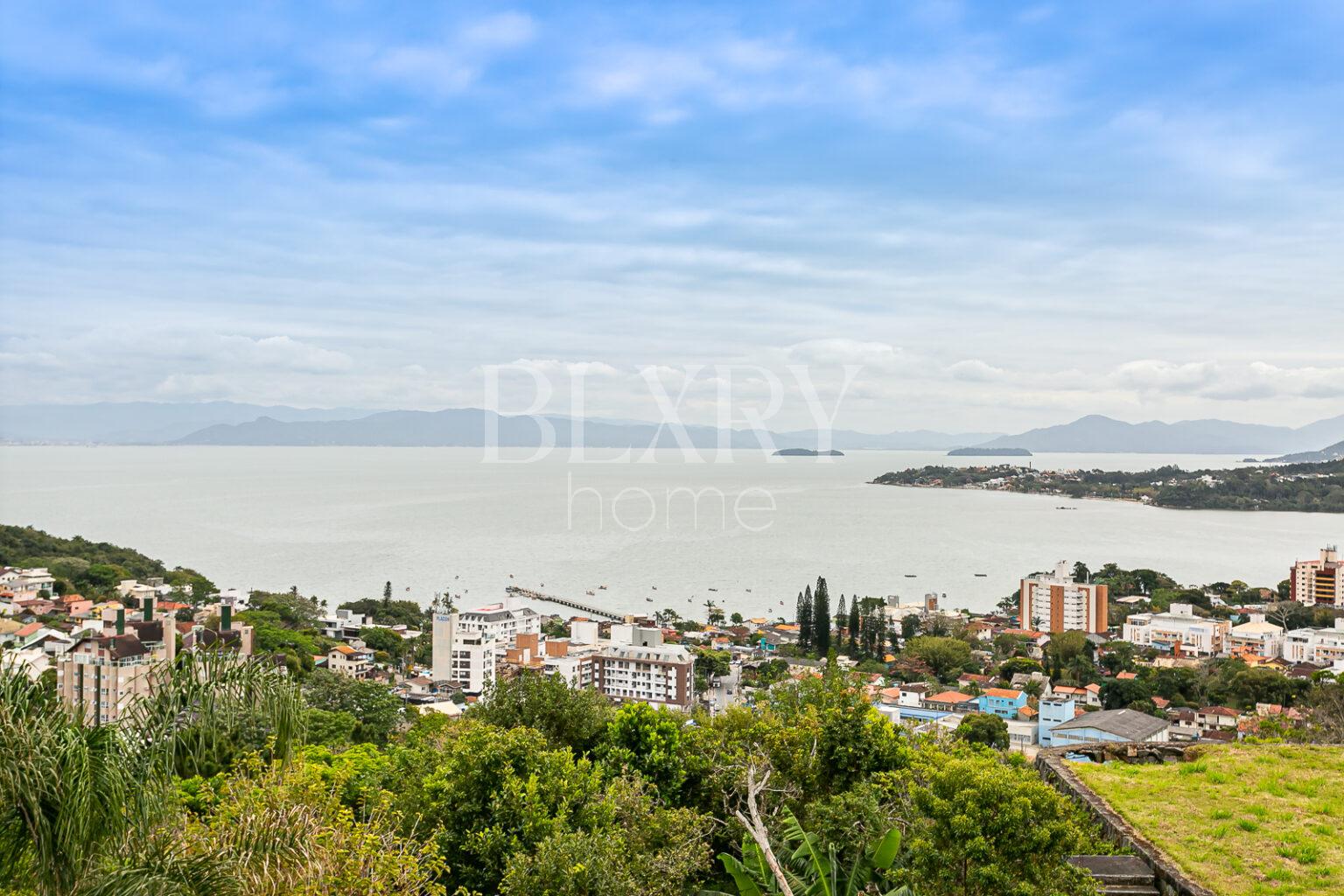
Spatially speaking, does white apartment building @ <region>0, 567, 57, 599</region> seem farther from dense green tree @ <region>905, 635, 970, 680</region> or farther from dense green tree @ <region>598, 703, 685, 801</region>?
dense green tree @ <region>598, 703, 685, 801</region>

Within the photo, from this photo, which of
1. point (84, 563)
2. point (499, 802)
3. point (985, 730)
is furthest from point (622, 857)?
point (84, 563)

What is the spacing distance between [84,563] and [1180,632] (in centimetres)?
3330

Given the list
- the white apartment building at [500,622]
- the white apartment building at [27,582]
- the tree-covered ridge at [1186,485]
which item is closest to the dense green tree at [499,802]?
the white apartment building at [500,622]

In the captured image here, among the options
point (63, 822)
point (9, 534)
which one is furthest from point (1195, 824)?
point (9, 534)

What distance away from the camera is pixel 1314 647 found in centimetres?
2350

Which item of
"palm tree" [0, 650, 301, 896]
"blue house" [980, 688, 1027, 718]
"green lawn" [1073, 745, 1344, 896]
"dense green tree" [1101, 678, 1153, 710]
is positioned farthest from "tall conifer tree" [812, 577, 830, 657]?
"palm tree" [0, 650, 301, 896]

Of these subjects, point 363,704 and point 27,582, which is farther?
point 27,582

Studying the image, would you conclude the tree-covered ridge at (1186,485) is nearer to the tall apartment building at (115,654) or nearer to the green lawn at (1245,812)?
the tall apartment building at (115,654)

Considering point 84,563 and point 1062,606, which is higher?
point 84,563

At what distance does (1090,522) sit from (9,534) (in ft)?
192

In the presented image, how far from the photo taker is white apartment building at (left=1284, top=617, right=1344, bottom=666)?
23250 mm

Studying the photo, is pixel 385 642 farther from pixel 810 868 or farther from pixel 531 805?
pixel 810 868

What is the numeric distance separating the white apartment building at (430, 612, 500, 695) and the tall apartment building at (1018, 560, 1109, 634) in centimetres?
1764

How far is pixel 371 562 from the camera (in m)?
38.0
